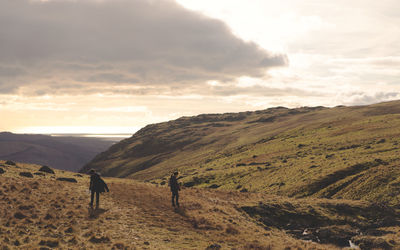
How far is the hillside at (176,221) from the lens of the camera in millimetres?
20219

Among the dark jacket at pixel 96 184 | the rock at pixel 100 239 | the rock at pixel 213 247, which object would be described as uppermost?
the dark jacket at pixel 96 184

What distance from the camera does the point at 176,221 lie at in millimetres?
25438

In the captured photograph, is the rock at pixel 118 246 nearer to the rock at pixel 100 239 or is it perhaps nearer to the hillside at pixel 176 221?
the hillside at pixel 176 221

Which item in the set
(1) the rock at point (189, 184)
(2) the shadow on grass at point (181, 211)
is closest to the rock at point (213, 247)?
(2) the shadow on grass at point (181, 211)

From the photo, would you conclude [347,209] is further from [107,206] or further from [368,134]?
[368,134]

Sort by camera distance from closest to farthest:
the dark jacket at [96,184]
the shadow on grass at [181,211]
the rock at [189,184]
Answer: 1. the dark jacket at [96,184]
2. the shadow on grass at [181,211]
3. the rock at [189,184]

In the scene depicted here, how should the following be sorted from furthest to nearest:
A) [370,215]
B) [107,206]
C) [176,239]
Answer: [370,215], [107,206], [176,239]

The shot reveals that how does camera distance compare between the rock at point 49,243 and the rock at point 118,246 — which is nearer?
the rock at point 49,243

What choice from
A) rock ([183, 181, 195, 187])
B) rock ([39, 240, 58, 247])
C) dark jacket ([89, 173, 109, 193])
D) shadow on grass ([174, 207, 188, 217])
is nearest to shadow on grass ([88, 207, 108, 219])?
dark jacket ([89, 173, 109, 193])

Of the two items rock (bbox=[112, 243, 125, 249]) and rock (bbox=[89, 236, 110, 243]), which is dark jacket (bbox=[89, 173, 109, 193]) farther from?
rock (bbox=[112, 243, 125, 249])

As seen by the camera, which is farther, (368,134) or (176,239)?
(368,134)

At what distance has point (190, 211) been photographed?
94.3 feet

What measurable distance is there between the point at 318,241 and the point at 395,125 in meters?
83.2

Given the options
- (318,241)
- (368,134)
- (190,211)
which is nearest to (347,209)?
(318,241)
